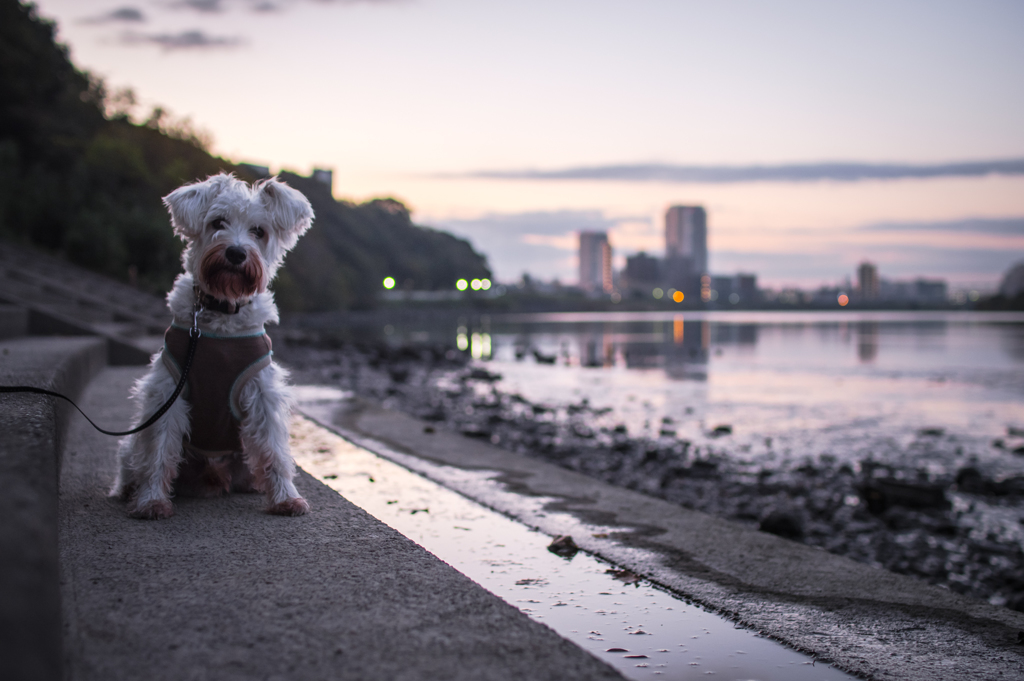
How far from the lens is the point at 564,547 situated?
3764 millimetres

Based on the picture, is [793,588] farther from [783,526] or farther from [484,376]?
[484,376]

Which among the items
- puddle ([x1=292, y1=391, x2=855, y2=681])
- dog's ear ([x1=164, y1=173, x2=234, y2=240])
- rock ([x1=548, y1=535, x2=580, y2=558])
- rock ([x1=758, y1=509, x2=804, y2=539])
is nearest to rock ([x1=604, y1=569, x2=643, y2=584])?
puddle ([x1=292, y1=391, x2=855, y2=681])

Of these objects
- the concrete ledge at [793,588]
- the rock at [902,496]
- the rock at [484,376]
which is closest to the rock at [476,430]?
the concrete ledge at [793,588]

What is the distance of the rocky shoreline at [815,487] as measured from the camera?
20.1 feet

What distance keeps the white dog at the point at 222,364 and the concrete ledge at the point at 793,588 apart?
169 centimetres

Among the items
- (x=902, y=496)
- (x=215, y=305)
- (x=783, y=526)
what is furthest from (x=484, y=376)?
(x=215, y=305)

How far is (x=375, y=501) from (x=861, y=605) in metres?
2.70

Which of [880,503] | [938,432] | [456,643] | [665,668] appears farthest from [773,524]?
[938,432]

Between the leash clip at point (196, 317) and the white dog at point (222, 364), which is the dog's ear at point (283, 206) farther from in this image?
the leash clip at point (196, 317)

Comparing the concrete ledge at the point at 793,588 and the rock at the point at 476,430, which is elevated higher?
the concrete ledge at the point at 793,588

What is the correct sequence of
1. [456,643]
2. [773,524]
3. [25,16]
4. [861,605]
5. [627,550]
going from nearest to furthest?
[456,643]
[861,605]
[627,550]
[773,524]
[25,16]

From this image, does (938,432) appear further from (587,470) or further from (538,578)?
(538,578)

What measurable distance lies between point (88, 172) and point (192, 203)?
137 ft

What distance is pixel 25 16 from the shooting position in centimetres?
3956
